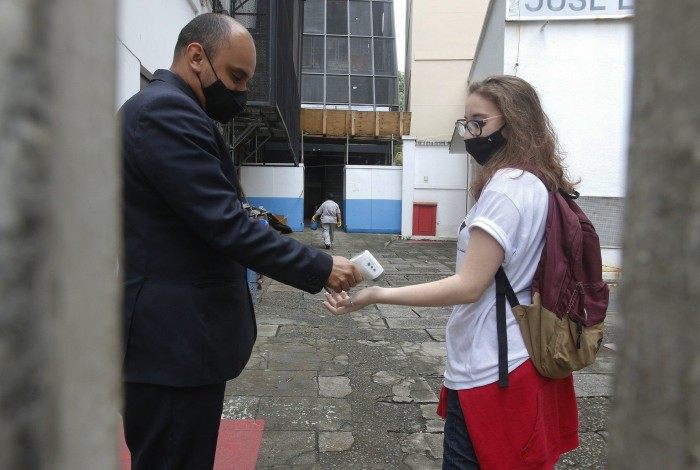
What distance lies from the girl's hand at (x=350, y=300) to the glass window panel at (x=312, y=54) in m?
20.8

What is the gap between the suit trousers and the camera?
Answer: 58.5 inches

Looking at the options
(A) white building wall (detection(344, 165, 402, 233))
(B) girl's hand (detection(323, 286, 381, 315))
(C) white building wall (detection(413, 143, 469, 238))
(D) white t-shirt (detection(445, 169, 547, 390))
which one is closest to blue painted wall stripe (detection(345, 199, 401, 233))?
(A) white building wall (detection(344, 165, 402, 233))

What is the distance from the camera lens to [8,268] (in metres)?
0.32

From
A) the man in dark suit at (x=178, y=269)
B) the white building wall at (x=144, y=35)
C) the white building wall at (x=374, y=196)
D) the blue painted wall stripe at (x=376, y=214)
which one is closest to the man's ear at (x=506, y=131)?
the man in dark suit at (x=178, y=269)

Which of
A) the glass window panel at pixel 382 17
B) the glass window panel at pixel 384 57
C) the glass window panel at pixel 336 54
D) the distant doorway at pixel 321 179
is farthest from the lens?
the distant doorway at pixel 321 179

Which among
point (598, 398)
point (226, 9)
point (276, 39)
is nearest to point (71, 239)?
point (598, 398)

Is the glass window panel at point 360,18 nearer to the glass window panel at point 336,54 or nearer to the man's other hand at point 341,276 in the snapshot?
the glass window panel at point 336,54

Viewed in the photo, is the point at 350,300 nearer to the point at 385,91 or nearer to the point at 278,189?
the point at 278,189

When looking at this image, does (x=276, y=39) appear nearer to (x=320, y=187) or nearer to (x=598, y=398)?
(x=598, y=398)

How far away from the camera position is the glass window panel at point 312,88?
21375 millimetres

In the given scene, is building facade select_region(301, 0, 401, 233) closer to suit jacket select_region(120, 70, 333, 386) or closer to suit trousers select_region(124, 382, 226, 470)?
suit jacket select_region(120, 70, 333, 386)

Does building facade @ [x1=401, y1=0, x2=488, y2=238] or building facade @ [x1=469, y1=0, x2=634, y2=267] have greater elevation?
building facade @ [x1=401, y1=0, x2=488, y2=238]

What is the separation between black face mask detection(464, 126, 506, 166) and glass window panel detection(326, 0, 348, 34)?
2221cm

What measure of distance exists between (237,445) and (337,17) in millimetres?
22366
